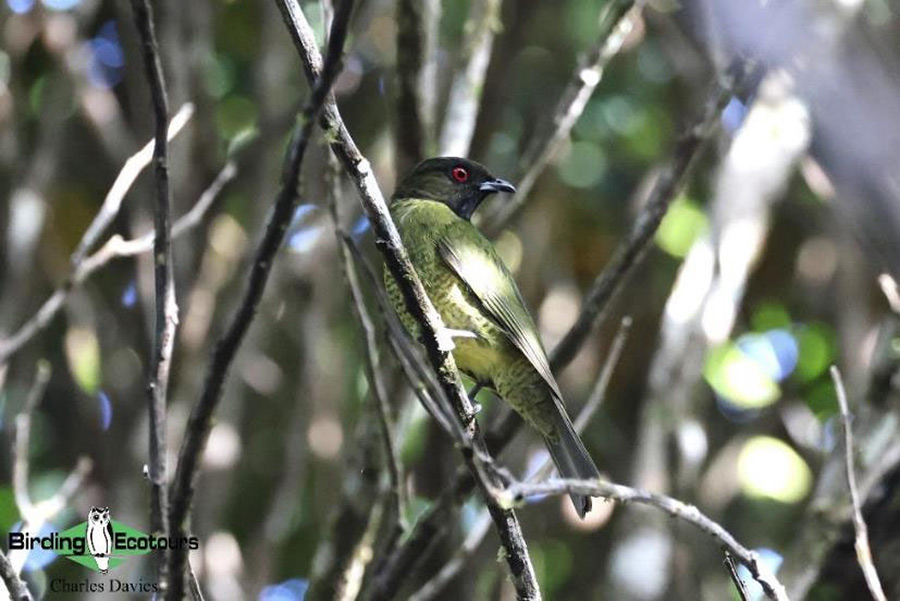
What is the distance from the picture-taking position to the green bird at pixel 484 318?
13.9ft

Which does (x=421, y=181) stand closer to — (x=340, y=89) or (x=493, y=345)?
(x=493, y=345)

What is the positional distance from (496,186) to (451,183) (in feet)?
0.63

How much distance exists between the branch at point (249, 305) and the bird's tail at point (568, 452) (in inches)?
73.1

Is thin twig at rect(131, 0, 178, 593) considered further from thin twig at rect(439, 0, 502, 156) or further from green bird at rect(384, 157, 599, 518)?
thin twig at rect(439, 0, 502, 156)

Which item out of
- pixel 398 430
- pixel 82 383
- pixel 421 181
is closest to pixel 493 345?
pixel 398 430

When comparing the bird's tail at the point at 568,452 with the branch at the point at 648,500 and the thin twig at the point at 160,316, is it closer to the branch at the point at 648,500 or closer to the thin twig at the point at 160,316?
the branch at the point at 648,500

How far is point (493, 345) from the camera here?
4.35 m

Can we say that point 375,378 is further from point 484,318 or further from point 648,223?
point 648,223

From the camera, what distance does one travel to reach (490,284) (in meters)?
4.38

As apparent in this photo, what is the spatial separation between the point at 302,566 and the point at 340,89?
9.27 feet

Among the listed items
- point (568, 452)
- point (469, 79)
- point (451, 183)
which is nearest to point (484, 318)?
point (568, 452)

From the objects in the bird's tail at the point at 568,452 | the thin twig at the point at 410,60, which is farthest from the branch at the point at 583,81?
the bird's tail at the point at 568,452

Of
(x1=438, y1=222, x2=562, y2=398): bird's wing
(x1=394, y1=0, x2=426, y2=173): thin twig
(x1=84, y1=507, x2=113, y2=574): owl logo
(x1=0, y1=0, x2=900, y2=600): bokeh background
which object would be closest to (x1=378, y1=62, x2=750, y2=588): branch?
(x1=0, y1=0, x2=900, y2=600): bokeh background

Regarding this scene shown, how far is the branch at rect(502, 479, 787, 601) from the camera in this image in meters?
2.28
